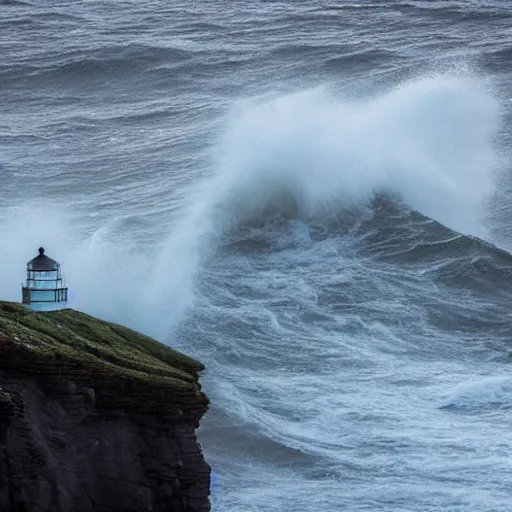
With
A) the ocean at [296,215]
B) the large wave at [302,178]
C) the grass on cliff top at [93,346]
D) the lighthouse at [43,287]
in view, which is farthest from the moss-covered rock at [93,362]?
the large wave at [302,178]

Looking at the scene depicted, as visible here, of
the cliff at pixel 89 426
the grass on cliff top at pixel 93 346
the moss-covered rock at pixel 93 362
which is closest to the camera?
the cliff at pixel 89 426

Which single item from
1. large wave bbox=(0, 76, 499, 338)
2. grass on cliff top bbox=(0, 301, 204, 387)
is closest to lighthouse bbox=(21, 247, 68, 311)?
grass on cliff top bbox=(0, 301, 204, 387)

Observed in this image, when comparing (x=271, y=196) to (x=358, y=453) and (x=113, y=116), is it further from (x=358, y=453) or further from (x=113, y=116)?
(x=358, y=453)

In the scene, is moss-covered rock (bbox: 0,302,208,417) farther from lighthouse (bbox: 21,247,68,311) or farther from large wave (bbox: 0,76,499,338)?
large wave (bbox: 0,76,499,338)

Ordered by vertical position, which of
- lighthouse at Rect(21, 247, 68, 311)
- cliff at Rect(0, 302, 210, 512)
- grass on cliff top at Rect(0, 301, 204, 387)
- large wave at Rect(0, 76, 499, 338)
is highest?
large wave at Rect(0, 76, 499, 338)

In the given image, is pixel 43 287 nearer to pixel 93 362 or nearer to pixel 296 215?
pixel 93 362

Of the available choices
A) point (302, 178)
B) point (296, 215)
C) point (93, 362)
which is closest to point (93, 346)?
point (93, 362)

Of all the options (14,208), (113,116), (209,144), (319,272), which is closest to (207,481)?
(319,272)

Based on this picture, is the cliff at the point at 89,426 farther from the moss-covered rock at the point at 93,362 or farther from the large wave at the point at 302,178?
the large wave at the point at 302,178
